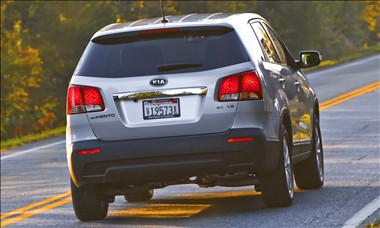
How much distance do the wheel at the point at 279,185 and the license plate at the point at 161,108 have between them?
108 cm

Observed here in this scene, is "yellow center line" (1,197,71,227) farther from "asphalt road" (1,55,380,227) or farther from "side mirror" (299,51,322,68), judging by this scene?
"side mirror" (299,51,322,68)

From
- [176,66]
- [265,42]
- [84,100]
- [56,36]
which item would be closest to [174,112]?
[176,66]

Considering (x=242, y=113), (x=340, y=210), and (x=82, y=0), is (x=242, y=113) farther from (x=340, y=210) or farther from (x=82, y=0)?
(x=82, y=0)

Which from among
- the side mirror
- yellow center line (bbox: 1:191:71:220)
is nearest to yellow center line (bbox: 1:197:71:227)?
yellow center line (bbox: 1:191:71:220)

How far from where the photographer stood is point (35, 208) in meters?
12.6

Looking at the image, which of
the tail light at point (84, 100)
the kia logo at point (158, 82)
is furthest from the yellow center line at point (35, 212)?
the kia logo at point (158, 82)

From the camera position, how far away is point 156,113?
1000 cm

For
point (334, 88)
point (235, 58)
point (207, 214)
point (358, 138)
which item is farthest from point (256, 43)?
point (334, 88)

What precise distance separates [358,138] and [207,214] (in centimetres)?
710

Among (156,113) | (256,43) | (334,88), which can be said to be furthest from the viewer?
(334,88)

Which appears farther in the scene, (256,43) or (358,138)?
(358,138)

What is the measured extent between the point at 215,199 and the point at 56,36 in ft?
150

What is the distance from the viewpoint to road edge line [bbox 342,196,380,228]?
31.0ft

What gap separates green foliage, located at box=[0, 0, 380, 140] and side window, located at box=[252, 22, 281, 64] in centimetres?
3805
